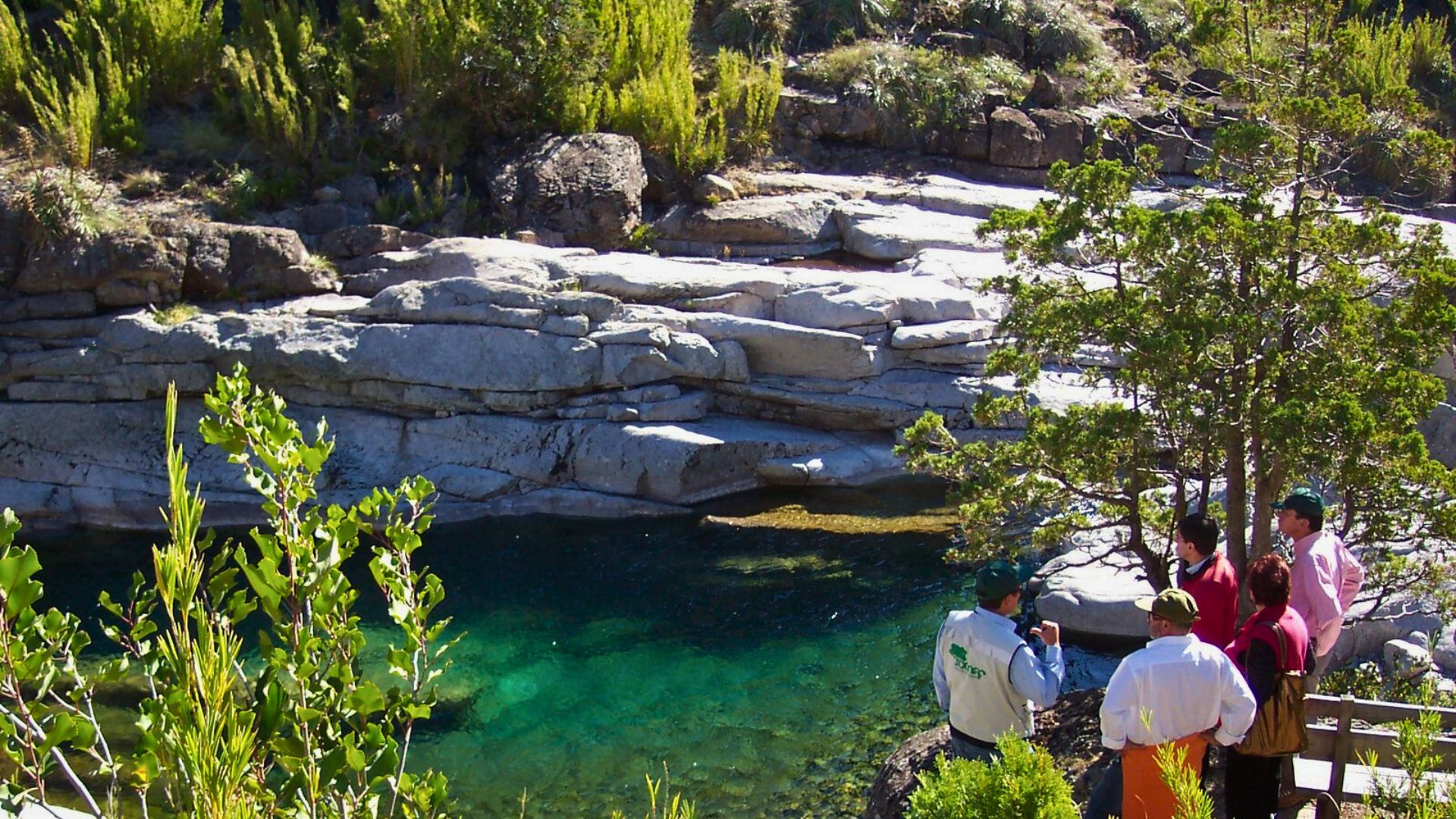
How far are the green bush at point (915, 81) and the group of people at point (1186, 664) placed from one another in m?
14.0

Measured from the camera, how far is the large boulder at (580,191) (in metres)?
16.2

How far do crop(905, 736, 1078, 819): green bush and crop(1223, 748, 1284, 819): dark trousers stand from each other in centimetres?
217

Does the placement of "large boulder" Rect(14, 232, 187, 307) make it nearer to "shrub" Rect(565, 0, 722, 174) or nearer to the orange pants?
"shrub" Rect(565, 0, 722, 174)

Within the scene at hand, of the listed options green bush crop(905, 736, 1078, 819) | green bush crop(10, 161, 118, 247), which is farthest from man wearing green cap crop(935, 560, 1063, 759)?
green bush crop(10, 161, 118, 247)

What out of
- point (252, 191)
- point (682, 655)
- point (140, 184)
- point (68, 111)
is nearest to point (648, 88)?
point (252, 191)

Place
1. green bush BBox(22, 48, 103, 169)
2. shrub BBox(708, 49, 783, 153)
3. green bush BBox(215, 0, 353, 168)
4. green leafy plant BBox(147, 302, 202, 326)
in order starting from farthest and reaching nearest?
shrub BBox(708, 49, 783, 153)
green bush BBox(215, 0, 353, 168)
green bush BBox(22, 48, 103, 169)
green leafy plant BBox(147, 302, 202, 326)

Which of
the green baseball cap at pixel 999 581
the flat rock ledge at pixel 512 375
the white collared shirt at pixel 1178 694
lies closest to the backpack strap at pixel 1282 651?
the white collared shirt at pixel 1178 694

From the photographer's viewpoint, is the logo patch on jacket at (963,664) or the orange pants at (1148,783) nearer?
the orange pants at (1148,783)

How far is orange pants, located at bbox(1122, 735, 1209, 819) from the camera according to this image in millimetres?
4660

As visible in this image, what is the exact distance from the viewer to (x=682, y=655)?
32.4 feet

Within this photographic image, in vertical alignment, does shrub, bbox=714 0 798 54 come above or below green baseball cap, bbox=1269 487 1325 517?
above

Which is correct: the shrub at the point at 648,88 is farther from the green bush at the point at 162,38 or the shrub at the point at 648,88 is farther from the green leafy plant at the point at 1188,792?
the green leafy plant at the point at 1188,792

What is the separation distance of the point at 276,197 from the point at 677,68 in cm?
596

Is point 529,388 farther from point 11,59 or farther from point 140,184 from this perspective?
point 11,59
